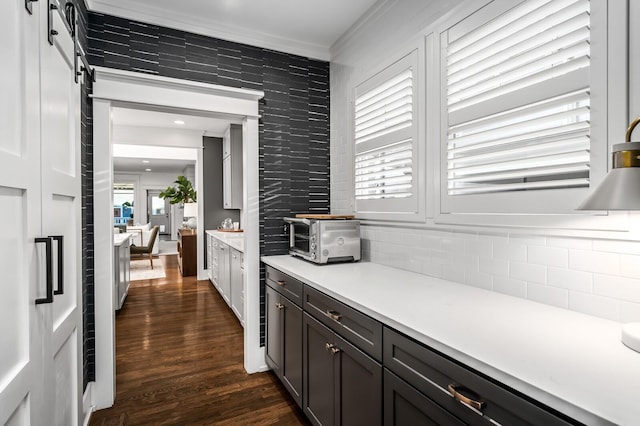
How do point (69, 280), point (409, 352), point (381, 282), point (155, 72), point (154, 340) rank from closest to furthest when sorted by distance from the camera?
point (409, 352), point (69, 280), point (381, 282), point (155, 72), point (154, 340)

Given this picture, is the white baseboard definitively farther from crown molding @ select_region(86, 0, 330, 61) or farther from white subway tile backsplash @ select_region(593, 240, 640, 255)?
white subway tile backsplash @ select_region(593, 240, 640, 255)

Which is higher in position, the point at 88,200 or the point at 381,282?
the point at 88,200

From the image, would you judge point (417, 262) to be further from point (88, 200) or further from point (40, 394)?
point (88, 200)

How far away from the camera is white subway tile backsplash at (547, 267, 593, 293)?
1.27 metres

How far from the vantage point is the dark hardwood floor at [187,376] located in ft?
7.06

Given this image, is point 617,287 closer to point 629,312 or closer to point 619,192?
point 629,312

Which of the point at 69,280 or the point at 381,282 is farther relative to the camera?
the point at 381,282

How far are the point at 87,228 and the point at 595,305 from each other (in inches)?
109

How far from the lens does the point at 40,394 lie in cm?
117

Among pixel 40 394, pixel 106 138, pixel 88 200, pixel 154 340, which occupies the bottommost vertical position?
pixel 154 340

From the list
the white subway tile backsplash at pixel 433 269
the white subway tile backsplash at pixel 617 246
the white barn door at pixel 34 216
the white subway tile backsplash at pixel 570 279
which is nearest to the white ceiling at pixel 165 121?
the white barn door at pixel 34 216

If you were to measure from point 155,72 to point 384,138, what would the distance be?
171 centimetres

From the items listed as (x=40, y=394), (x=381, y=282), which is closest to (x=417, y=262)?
(x=381, y=282)

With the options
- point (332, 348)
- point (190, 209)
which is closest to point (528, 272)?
point (332, 348)
